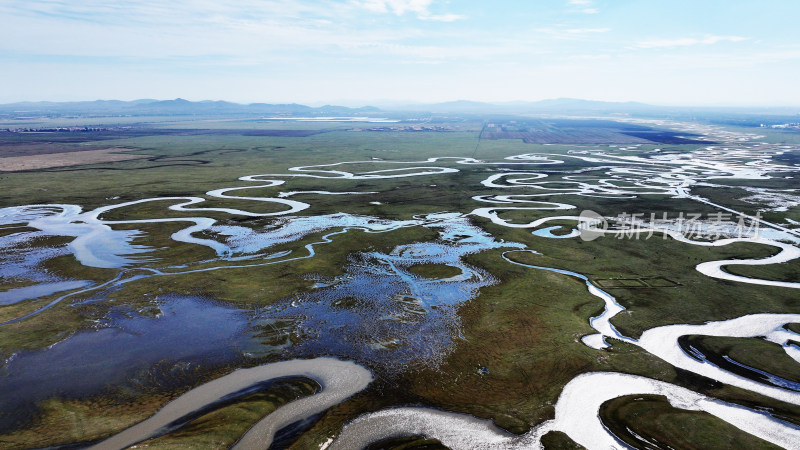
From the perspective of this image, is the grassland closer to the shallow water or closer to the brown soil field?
the shallow water

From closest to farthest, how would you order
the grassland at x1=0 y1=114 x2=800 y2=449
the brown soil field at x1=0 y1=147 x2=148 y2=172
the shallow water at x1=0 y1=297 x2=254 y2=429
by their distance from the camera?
1. the grassland at x1=0 y1=114 x2=800 y2=449
2. the shallow water at x1=0 y1=297 x2=254 y2=429
3. the brown soil field at x1=0 y1=147 x2=148 y2=172

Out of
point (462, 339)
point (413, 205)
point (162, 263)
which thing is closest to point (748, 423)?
point (462, 339)

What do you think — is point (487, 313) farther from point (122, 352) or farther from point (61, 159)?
point (61, 159)

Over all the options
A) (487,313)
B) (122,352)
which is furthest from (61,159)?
(487,313)

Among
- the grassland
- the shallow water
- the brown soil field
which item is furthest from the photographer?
the brown soil field

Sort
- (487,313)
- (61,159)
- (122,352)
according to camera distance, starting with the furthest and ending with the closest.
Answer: (61,159), (487,313), (122,352)

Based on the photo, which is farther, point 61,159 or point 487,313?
point 61,159

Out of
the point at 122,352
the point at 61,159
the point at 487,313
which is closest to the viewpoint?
the point at 122,352

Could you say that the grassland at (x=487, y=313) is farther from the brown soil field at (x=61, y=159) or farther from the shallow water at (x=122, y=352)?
the brown soil field at (x=61, y=159)

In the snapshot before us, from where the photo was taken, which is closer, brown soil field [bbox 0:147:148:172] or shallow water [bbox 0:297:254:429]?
shallow water [bbox 0:297:254:429]

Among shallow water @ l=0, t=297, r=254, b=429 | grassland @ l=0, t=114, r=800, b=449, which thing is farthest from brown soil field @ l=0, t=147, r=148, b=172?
shallow water @ l=0, t=297, r=254, b=429

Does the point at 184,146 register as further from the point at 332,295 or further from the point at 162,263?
the point at 332,295

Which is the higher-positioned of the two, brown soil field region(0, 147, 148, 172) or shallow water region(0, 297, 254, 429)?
brown soil field region(0, 147, 148, 172)
